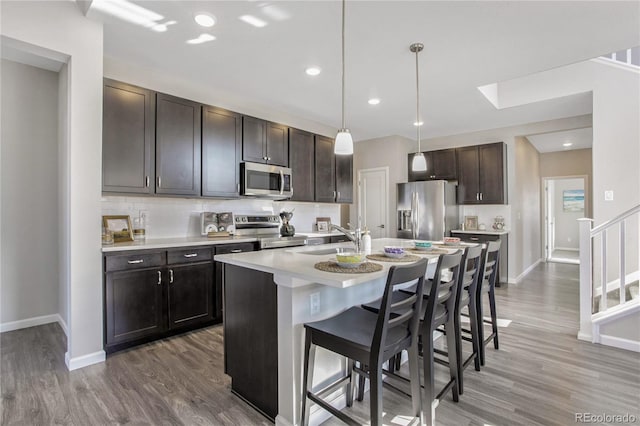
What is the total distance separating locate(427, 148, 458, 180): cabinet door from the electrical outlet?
480 centimetres

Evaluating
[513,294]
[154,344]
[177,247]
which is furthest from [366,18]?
[513,294]

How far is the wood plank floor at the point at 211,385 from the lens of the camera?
72.3 inches

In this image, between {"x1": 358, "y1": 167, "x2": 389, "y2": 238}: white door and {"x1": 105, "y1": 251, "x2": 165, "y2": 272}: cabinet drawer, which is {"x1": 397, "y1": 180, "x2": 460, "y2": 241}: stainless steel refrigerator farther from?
{"x1": 105, "y1": 251, "x2": 165, "y2": 272}: cabinet drawer

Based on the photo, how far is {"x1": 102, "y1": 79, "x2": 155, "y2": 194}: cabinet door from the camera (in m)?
2.82

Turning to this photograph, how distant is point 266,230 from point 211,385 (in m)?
2.48

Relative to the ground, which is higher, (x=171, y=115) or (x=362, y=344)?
(x=171, y=115)

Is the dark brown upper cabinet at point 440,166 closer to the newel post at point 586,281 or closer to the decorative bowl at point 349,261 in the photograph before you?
the newel post at point 586,281

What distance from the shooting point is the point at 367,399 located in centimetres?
201

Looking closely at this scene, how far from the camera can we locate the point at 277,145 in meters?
4.33

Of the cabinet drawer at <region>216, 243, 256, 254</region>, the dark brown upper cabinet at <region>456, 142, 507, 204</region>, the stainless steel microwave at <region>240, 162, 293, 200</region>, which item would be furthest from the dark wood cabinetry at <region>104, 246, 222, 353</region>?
the dark brown upper cabinet at <region>456, 142, 507, 204</region>

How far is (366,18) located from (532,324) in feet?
11.2

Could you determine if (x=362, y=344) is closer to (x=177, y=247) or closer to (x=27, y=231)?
(x=177, y=247)

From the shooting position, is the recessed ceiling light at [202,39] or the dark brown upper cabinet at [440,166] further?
the dark brown upper cabinet at [440,166]

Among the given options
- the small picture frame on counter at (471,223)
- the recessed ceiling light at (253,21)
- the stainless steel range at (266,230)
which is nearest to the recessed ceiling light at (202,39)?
the recessed ceiling light at (253,21)
